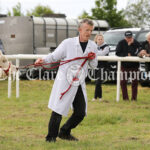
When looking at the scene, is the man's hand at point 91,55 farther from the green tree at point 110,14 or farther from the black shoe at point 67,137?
the green tree at point 110,14

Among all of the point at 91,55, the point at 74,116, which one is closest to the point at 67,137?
the point at 74,116

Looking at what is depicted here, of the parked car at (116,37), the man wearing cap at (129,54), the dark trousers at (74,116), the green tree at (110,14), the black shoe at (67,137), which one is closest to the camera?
the dark trousers at (74,116)

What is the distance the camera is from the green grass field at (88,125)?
6.50 meters

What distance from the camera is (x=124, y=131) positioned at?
7914 mm

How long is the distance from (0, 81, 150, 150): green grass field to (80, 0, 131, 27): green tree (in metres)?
35.1

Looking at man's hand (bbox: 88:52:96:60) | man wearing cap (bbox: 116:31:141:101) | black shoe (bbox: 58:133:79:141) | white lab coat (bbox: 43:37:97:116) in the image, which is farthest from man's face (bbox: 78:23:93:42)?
man wearing cap (bbox: 116:31:141:101)

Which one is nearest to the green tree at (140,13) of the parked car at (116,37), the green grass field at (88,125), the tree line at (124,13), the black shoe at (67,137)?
the tree line at (124,13)

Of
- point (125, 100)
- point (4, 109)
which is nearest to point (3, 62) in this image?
point (4, 109)

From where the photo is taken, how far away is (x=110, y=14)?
47.8 m

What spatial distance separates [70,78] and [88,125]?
2.18 metres

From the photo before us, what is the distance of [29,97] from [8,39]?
354 inches

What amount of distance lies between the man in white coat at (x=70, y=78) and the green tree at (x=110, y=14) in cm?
4139

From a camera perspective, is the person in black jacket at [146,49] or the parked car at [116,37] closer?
the person in black jacket at [146,49]

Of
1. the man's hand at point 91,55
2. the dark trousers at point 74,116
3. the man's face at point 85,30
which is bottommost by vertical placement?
the dark trousers at point 74,116
